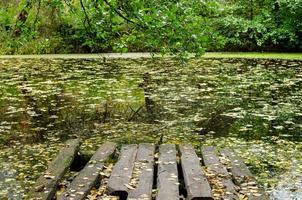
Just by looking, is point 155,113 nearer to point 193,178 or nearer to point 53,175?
point 53,175

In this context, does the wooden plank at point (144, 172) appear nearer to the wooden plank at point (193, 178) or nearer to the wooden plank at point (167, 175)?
the wooden plank at point (167, 175)

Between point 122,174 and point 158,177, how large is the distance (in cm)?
34

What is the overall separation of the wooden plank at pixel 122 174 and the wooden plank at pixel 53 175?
1.83 feet

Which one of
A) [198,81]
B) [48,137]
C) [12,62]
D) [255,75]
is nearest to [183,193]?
[48,137]

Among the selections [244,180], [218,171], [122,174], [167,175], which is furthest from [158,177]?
[244,180]

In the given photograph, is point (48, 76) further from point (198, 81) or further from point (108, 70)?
point (198, 81)

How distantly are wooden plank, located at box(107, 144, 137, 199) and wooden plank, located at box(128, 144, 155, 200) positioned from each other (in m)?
0.07

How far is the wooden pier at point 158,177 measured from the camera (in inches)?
167

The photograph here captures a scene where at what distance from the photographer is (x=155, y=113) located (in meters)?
10.4

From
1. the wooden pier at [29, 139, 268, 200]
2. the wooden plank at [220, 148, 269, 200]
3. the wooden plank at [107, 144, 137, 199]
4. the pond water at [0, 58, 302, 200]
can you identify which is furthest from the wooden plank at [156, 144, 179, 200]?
the pond water at [0, 58, 302, 200]

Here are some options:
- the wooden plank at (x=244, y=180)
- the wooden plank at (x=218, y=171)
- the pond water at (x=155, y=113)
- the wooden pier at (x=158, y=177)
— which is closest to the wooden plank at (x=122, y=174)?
the wooden pier at (x=158, y=177)

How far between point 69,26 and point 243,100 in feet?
52.4

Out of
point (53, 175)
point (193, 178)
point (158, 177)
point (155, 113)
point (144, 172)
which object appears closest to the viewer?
point (193, 178)

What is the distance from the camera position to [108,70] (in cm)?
1777
